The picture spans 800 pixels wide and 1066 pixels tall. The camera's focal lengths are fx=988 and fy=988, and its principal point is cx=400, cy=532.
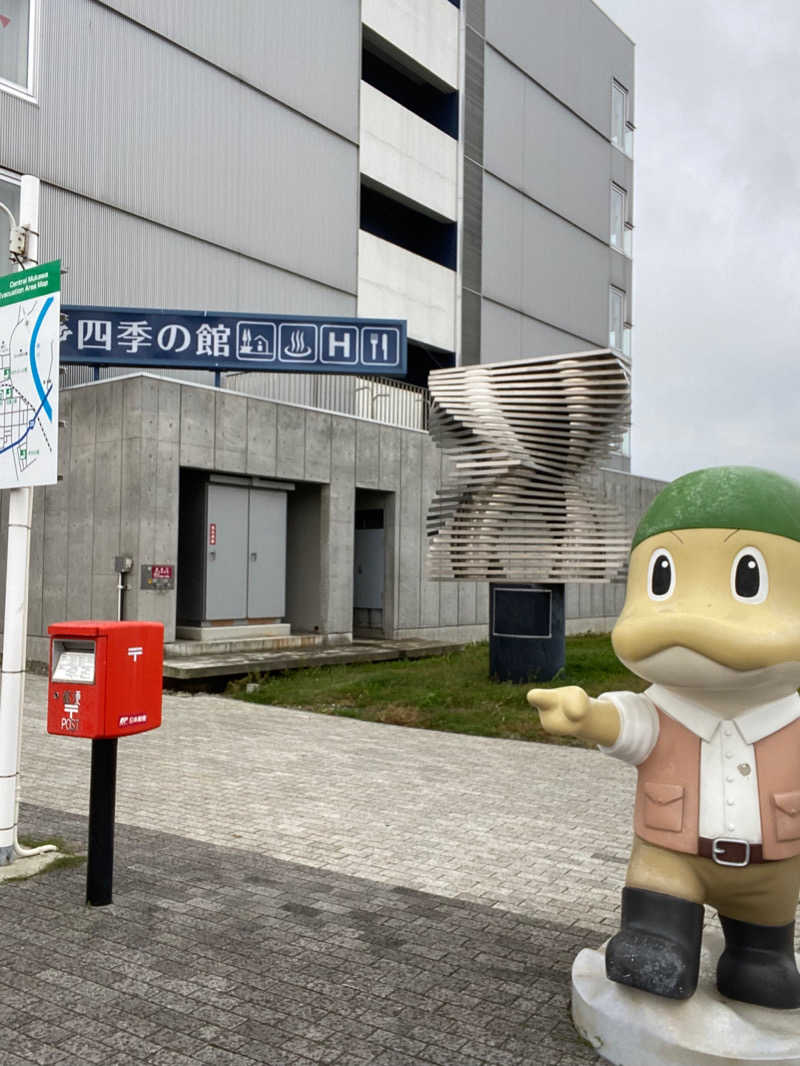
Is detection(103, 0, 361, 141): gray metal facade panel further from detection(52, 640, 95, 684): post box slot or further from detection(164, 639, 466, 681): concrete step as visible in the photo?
detection(52, 640, 95, 684): post box slot

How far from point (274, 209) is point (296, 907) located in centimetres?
1777

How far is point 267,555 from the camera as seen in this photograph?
58.6 ft

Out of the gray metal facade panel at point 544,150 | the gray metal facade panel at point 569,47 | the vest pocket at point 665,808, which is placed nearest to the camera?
the vest pocket at point 665,808

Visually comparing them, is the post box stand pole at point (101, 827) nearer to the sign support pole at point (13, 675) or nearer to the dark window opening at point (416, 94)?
the sign support pole at point (13, 675)

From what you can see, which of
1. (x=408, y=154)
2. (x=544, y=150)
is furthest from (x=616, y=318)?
(x=408, y=154)

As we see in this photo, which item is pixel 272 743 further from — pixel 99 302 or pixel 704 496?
pixel 99 302

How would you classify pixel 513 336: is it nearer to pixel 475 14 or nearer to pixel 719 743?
pixel 475 14

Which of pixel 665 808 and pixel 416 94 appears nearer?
pixel 665 808

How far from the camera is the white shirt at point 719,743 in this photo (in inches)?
143

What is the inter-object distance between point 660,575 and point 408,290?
69.2 ft

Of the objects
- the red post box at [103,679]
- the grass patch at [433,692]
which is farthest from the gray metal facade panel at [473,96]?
the red post box at [103,679]

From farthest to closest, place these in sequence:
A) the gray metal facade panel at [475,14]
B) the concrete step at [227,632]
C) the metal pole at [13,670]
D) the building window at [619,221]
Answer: the building window at [619,221]
the gray metal facade panel at [475,14]
the concrete step at [227,632]
the metal pole at [13,670]

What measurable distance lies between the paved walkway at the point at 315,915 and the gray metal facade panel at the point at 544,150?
21.9 m

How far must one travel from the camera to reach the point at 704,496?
379 centimetres
